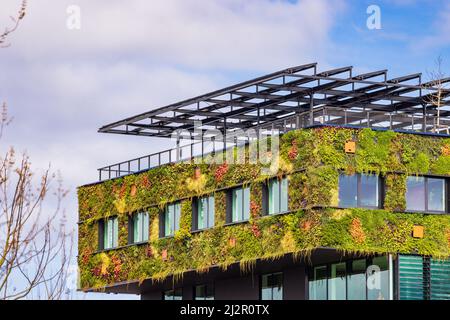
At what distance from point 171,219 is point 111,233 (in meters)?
5.29

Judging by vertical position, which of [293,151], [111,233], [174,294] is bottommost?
[174,294]

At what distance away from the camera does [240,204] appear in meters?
50.6

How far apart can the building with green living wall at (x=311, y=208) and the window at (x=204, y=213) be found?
51mm

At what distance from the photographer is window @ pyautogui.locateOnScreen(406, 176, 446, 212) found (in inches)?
1875

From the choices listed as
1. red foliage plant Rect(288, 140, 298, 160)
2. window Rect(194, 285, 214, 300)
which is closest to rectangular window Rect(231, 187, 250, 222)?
red foliage plant Rect(288, 140, 298, 160)

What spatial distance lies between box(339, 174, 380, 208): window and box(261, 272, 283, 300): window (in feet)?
18.7

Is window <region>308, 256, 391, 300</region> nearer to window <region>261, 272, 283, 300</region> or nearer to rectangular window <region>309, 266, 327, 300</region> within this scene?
rectangular window <region>309, 266, 327, 300</region>

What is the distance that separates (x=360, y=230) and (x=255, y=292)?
25.6 ft

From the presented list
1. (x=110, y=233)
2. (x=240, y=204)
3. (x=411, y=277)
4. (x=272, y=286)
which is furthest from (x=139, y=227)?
(x=411, y=277)

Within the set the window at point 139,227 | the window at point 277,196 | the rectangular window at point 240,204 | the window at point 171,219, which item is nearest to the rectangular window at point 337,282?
the window at point 277,196

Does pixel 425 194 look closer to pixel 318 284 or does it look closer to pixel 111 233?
pixel 318 284

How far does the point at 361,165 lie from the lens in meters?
47.0
